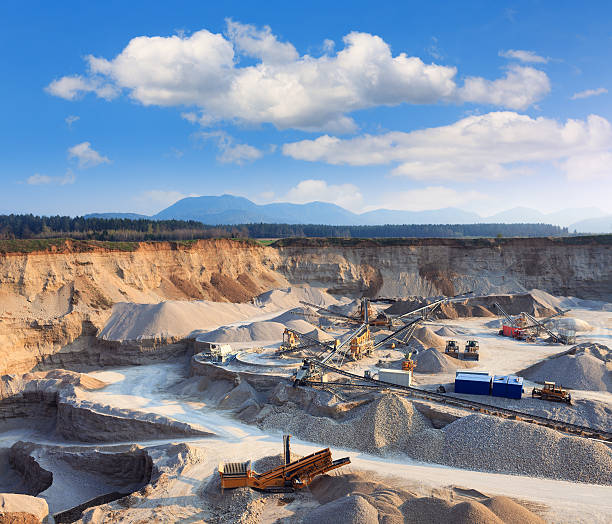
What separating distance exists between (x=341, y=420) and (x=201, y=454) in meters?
7.39

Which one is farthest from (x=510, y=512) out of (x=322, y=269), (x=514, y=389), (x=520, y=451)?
(x=322, y=269)

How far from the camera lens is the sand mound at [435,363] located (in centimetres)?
3042

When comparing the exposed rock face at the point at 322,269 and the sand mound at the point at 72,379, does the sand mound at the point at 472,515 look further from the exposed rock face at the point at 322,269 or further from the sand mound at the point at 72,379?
the exposed rock face at the point at 322,269

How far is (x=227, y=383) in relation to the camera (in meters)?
30.0

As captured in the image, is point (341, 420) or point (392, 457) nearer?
point (392, 457)

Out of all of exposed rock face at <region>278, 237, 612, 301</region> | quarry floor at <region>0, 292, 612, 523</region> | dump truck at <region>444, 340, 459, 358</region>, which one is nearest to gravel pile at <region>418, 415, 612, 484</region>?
quarry floor at <region>0, 292, 612, 523</region>

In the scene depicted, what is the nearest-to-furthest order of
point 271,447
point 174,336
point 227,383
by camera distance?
point 271,447 < point 227,383 < point 174,336

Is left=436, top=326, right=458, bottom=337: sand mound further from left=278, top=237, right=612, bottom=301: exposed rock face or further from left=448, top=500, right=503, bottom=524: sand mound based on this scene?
left=448, top=500, right=503, bottom=524: sand mound

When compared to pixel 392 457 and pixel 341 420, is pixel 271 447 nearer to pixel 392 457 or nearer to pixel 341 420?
pixel 341 420

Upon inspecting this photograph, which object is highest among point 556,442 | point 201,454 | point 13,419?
point 556,442

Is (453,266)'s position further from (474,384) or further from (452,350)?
(474,384)

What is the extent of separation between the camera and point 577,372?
89.6 ft

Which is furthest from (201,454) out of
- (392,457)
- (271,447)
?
(392,457)

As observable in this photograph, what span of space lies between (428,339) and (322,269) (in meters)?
33.5
